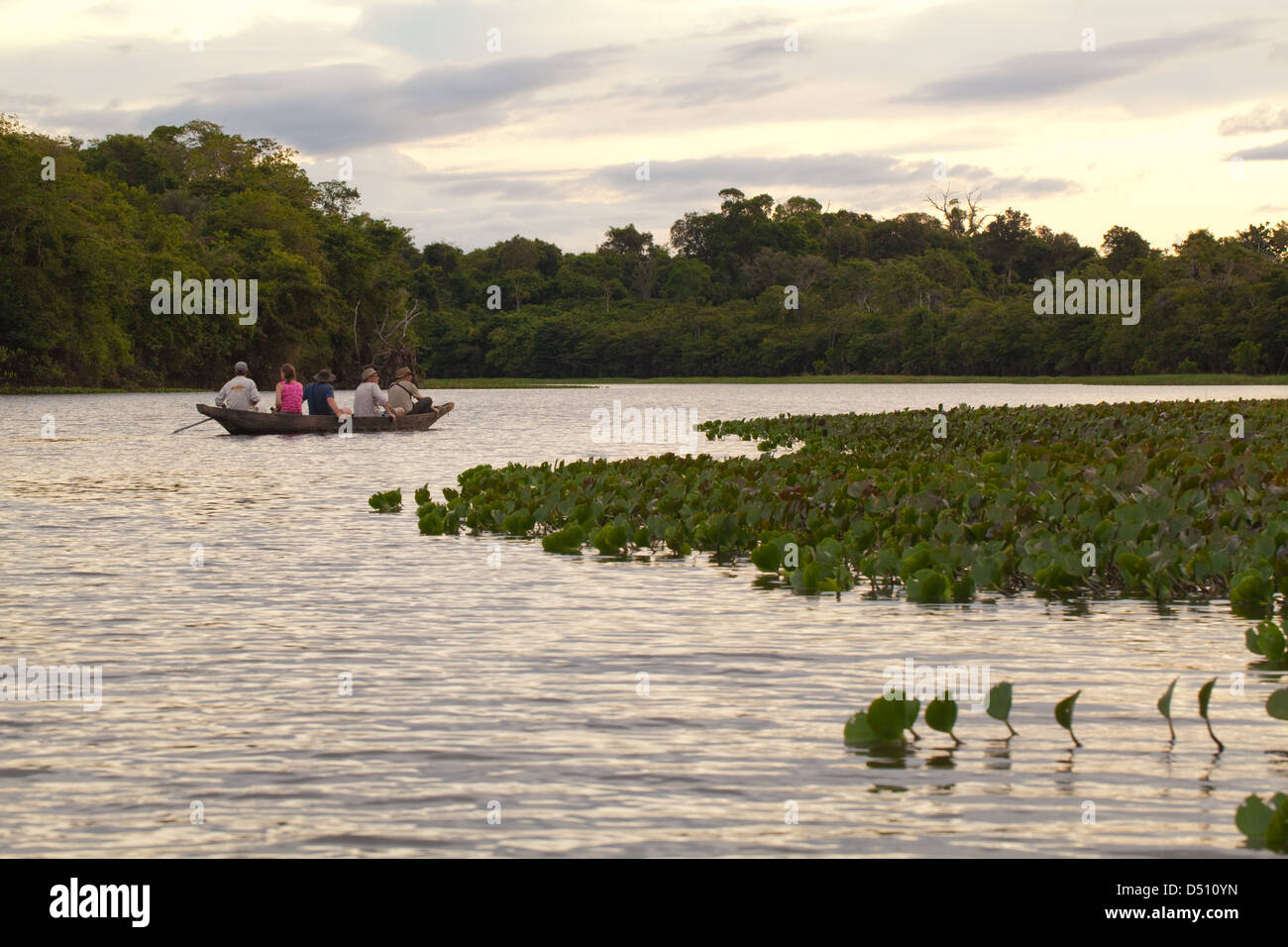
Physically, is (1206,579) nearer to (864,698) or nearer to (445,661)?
(864,698)

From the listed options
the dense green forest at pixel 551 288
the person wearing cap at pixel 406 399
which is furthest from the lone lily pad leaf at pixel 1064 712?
the dense green forest at pixel 551 288

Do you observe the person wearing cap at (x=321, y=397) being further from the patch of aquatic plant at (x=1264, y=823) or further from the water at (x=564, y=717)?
the patch of aquatic plant at (x=1264, y=823)

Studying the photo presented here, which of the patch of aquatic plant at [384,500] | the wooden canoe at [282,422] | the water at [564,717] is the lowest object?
the water at [564,717]

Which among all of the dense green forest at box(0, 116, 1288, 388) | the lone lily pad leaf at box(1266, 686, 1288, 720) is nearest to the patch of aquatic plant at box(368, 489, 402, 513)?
the lone lily pad leaf at box(1266, 686, 1288, 720)

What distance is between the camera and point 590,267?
12406 centimetres

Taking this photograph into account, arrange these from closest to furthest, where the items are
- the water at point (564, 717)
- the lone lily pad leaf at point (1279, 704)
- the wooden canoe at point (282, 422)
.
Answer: the water at point (564, 717), the lone lily pad leaf at point (1279, 704), the wooden canoe at point (282, 422)

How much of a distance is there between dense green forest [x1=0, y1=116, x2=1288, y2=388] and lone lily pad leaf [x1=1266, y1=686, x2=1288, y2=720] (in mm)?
37092

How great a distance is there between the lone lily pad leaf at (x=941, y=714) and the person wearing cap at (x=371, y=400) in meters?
24.7

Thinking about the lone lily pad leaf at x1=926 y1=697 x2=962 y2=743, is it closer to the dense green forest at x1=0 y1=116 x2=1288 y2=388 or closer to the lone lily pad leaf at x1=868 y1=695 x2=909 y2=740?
the lone lily pad leaf at x1=868 y1=695 x2=909 y2=740

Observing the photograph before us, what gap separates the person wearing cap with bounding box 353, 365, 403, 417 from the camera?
2934 centimetres

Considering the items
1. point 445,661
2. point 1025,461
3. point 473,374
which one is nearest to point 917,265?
point 473,374

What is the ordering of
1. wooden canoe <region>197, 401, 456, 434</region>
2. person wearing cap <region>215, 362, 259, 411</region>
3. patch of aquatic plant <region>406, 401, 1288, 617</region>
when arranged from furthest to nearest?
person wearing cap <region>215, 362, 259, 411</region>, wooden canoe <region>197, 401, 456, 434</region>, patch of aquatic plant <region>406, 401, 1288, 617</region>

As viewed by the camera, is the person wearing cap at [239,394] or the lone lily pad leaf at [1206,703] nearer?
the lone lily pad leaf at [1206,703]

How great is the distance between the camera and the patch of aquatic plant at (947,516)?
940 centimetres
